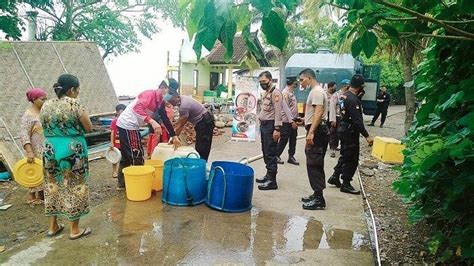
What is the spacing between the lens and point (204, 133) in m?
5.29

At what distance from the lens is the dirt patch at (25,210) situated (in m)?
3.69

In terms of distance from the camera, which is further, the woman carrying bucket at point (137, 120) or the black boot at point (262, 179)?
the black boot at point (262, 179)

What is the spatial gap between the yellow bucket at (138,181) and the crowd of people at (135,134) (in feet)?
1.26

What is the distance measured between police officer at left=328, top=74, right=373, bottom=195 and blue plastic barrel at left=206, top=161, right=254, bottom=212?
182cm

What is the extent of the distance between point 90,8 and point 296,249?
14.9 meters

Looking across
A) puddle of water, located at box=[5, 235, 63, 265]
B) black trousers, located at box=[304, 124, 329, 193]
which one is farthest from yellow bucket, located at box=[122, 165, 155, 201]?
black trousers, located at box=[304, 124, 329, 193]

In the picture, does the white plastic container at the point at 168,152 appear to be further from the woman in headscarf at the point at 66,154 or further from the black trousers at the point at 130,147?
the woman in headscarf at the point at 66,154

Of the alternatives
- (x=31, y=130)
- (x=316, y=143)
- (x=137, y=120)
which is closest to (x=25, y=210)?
(x=31, y=130)

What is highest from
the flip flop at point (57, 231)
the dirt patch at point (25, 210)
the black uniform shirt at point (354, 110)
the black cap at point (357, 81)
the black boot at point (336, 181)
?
the black cap at point (357, 81)

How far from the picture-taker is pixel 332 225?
415cm

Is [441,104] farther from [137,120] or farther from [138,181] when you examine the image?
[137,120]

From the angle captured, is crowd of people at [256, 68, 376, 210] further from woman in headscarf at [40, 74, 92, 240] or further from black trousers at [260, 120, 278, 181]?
woman in headscarf at [40, 74, 92, 240]

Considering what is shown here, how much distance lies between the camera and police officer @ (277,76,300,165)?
6469 millimetres

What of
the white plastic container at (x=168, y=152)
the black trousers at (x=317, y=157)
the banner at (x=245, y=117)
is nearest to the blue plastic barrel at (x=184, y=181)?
the white plastic container at (x=168, y=152)
